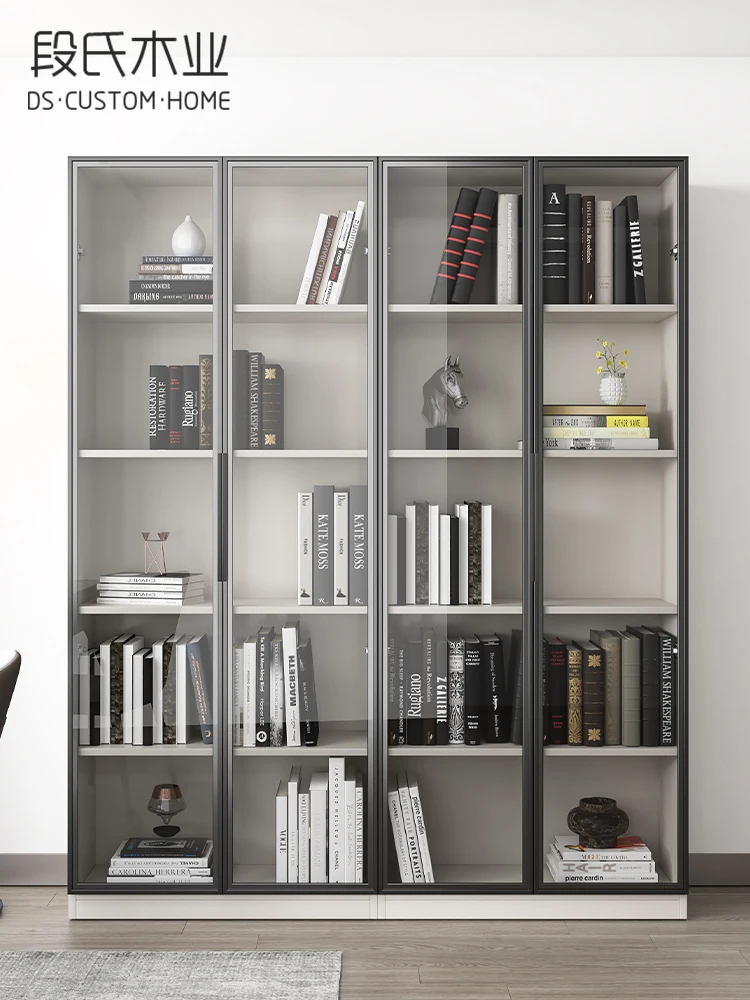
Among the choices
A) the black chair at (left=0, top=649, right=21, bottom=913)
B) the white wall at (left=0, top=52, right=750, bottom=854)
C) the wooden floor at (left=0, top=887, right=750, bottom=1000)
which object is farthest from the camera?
the white wall at (left=0, top=52, right=750, bottom=854)

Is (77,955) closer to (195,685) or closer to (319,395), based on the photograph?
(195,685)

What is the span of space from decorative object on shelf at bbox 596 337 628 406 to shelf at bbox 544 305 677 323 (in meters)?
0.08

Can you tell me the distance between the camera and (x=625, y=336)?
2.81 metres

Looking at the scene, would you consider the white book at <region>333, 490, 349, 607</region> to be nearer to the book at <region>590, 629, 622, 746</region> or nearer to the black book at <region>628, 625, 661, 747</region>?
the book at <region>590, 629, 622, 746</region>

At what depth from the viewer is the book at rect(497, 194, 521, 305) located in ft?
8.77

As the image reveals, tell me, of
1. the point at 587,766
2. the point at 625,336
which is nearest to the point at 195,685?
the point at 587,766

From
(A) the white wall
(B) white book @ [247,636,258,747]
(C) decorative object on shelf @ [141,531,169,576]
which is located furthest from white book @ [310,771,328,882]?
(A) the white wall

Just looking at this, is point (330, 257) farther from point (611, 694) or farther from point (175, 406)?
point (611, 694)

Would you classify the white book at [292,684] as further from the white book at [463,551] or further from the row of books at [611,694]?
the row of books at [611,694]

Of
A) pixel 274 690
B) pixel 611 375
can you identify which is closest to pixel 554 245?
pixel 611 375

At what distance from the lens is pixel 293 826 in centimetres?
271

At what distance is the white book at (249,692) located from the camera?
2.70 m

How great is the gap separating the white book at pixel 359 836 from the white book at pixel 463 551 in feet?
2.22

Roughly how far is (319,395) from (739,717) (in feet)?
5.92
